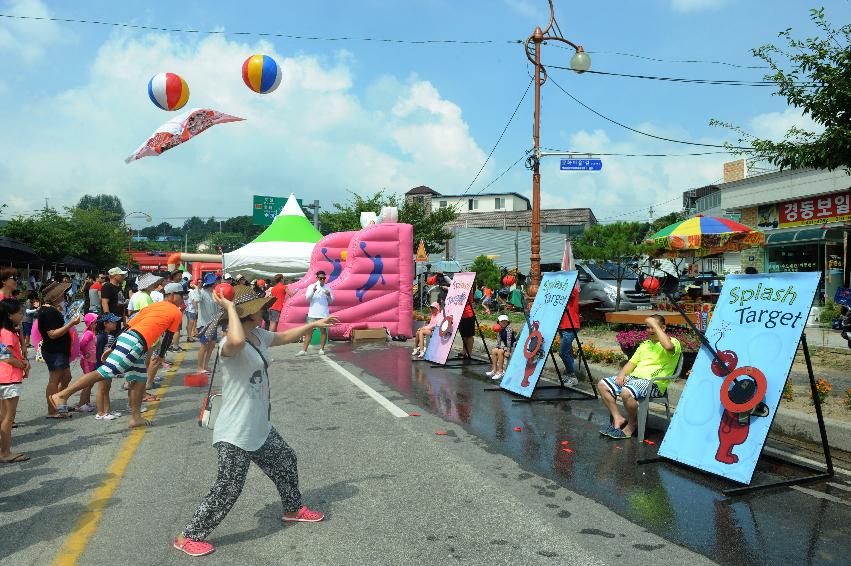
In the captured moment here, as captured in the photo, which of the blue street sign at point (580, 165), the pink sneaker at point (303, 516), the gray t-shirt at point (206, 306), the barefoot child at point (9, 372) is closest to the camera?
the pink sneaker at point (303, 516)

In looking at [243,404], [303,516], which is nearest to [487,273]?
[303,516]

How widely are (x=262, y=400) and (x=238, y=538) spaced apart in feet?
2.91

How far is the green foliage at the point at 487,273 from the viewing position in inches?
1184

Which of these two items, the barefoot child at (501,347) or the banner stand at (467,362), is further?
the banner stand at (467,362)

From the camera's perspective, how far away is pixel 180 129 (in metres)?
14.4

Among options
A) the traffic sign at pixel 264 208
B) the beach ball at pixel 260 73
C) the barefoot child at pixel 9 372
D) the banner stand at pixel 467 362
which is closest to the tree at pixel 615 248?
the banner stand at pixel 467 362

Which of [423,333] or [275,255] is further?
[275,255]

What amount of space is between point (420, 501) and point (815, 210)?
2278 centimetres

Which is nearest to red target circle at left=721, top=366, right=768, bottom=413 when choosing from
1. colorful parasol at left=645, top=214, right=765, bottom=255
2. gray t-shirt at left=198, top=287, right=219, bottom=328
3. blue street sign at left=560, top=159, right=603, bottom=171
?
gray t-shirt at left=198, top=287, right=219, bottom=328

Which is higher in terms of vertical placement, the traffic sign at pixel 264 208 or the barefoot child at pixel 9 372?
the traffic sign at pixel 264 208

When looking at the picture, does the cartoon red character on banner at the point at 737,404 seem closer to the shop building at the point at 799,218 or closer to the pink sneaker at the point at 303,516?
the pink sneaker at the point at 303,516

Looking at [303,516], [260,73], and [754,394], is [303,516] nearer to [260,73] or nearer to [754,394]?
[754,394]

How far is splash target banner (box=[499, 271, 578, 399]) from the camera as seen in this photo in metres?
8.90

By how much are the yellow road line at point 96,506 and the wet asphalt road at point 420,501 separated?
3cm
